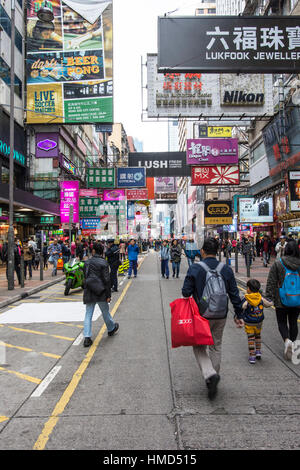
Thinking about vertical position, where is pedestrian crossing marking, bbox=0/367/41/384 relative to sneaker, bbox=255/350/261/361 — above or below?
below

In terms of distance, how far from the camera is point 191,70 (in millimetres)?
8461

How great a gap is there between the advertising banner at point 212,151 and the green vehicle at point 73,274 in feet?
53.4

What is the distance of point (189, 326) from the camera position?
160 inches

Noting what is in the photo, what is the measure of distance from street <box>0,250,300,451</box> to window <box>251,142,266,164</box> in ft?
73.5

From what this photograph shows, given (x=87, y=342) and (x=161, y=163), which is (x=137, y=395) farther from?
(x=161, y=163)

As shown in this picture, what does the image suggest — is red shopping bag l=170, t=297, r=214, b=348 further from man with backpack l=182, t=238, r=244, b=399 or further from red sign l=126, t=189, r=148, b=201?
red sign l=126, t=189, r=148, b=201

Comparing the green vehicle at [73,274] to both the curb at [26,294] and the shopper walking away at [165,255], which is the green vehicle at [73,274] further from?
the shopper walking away at [165,255]

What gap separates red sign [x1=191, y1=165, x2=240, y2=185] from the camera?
88.9 ft

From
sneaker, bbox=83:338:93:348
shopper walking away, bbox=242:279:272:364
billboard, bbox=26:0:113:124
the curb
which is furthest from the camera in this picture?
billboard, bbox=26:0:113:124

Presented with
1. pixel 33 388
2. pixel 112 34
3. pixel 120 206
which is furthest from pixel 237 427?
pixel 120 206

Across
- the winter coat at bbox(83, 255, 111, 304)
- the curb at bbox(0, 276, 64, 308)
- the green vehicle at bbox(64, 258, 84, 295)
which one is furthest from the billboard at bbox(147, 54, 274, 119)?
the winter coat at bbox(83, 255, 111, 304)

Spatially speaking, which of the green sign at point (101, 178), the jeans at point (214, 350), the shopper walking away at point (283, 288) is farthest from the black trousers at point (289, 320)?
the green sign at point (101, 178)

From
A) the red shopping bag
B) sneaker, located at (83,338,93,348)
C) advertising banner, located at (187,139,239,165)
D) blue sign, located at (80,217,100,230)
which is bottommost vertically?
sneaker, located at (83,338,93,348)

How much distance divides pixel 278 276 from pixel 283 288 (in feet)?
0.71
